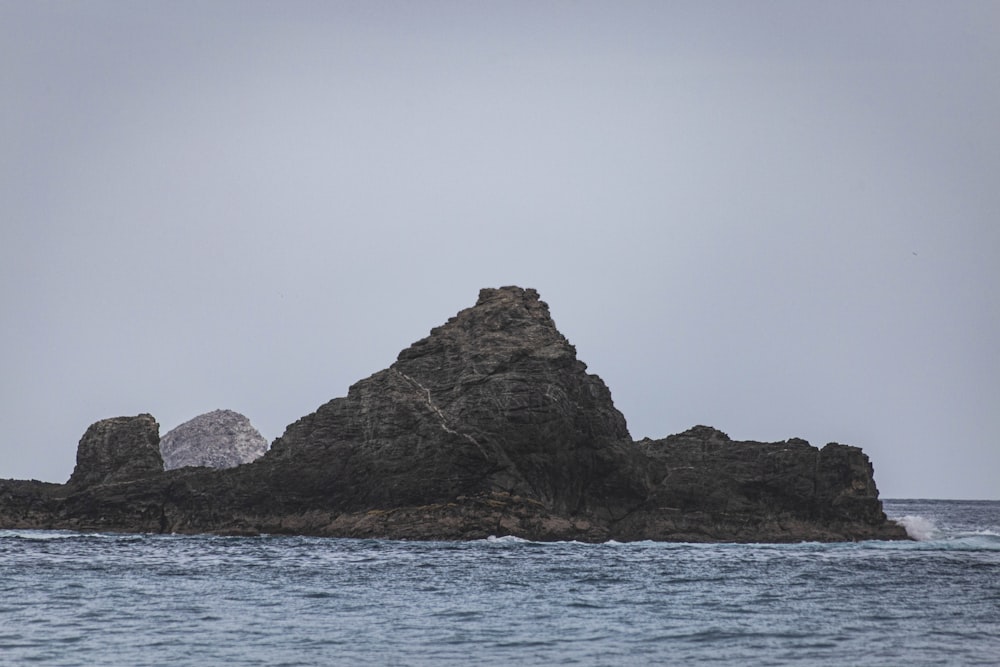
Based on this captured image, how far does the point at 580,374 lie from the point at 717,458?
1393 cm

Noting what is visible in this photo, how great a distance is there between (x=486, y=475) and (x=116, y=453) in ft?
103

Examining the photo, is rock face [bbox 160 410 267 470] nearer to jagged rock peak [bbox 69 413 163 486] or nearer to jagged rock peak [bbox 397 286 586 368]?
jagged rock peak [bbox 69 413 163 486]

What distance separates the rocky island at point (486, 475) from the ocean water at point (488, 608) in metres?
13.6

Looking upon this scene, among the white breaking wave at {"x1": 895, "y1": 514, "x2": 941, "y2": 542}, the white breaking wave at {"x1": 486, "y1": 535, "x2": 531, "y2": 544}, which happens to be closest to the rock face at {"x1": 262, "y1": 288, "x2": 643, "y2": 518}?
the white breaking wave at {"x1": 486, "y1": 535, "x2": 531, "y2": 544}

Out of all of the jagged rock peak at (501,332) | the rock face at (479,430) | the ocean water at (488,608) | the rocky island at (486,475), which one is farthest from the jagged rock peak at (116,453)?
the ocean water at (488,608)

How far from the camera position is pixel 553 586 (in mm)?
38344

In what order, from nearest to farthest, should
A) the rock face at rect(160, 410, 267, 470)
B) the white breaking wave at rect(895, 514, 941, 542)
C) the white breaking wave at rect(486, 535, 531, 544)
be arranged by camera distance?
the white breaking wave at rect(486, 535, 531, 544) < the white breaking wave at rect(895, 514, 941, 542) < the rock face at rect(160, 410, 267, 470)

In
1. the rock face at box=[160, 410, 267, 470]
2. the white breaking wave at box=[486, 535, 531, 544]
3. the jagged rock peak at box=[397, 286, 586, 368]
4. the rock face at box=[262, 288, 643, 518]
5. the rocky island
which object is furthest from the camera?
the rock face at box=[160, 410, 267, 470]

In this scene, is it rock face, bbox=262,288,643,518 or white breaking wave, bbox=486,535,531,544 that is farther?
rock face, bbox=262,288,643,518

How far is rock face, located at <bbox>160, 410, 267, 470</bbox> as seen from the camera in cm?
14500

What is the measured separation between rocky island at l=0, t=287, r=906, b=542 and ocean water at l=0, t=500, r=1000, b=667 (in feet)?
44.6

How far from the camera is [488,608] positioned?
1256 inches

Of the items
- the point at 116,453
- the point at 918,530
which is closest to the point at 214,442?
the point at 116,453

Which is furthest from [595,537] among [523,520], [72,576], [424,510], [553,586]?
[72,576]
